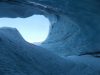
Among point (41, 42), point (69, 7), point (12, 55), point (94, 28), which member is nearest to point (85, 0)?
point (69, 7)

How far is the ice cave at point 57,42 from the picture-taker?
29.3 inches

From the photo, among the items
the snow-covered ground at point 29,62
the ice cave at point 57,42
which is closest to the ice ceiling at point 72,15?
the ice cave at point 57,42

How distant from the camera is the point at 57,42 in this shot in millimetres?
1759

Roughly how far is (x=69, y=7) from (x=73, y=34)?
0.29 m

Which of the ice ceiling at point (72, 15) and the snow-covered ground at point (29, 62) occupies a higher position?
the ice ceiling at point (72, 15)

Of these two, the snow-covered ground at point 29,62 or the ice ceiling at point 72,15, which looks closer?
the snow-covered ground at point 29,62

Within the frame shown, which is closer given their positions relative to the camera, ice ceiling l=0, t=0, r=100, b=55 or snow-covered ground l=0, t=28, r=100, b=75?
snow-covered ground l=0, t=28, r=100, b=75

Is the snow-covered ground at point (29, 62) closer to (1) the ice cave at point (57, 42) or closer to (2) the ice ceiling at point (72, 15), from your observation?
(1) the ice cave at point (57, 42)

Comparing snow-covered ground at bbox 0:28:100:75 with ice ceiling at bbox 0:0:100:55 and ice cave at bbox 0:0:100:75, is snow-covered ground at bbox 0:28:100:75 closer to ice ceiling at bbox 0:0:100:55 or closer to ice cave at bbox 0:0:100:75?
ice cave at bbox 0:0:100:75

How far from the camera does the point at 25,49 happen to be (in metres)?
0.82

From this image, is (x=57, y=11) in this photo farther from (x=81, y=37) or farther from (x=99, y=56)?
(x=99, y=56)

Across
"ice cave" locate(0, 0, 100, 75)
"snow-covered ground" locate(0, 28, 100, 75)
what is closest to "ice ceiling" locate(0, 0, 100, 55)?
"ice cave" locate(0, 0, 100, 75)

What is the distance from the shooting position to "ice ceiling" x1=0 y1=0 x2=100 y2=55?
131cm

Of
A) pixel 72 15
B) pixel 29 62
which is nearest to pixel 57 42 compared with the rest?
pixel 72 15
